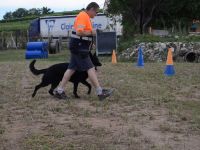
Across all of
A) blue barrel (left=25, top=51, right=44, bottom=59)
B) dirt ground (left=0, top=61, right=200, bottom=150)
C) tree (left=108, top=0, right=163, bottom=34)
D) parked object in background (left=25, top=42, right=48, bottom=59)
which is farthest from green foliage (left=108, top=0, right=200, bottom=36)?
dirt ground (left=0, top=61, right=200, bottom=150)

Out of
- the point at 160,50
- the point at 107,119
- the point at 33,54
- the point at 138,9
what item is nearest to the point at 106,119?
the point at 107,119

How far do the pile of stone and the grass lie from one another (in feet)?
35.7

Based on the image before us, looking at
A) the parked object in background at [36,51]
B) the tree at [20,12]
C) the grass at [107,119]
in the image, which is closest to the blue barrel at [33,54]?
the parked object in background at [36,51]

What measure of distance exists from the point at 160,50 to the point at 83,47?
14.2 m

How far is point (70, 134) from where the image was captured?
6152 millimetres

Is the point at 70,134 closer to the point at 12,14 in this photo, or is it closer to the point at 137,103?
A: the point at 137,103

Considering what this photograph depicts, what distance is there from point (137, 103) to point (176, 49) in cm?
1400

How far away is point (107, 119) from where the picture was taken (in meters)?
7.15

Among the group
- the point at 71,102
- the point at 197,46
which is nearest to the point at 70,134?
the point at 71,102

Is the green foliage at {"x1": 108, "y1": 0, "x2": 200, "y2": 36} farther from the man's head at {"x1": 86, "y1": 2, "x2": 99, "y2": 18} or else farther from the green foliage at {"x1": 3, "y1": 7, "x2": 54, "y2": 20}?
the green foliage at {"x1": 3, "y1": 7, "x2": 54, "y2": 20}

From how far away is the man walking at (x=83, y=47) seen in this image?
8.68 meters

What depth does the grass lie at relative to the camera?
575cm

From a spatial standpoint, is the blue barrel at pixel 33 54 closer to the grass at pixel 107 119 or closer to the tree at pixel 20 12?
the grass at pixel 107 119

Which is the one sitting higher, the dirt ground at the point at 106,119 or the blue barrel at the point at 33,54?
the dirt ground at the point at 106,119
